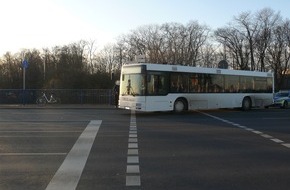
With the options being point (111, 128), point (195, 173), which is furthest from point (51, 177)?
point (111, 128)

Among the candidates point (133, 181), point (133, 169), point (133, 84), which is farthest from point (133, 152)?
point (133, 84)

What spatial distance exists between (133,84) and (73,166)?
1705 cm

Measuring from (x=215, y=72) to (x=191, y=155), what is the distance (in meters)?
20.0

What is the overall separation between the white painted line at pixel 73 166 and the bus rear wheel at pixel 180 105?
13244mm

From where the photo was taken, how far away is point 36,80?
64.7 meters

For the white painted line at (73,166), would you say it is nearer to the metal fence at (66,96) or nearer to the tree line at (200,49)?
the metal fence at (66,96)

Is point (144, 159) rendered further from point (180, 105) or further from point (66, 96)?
point (66, 96)

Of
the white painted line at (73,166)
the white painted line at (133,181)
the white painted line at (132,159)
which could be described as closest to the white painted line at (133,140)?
the white painted line at (73,166)

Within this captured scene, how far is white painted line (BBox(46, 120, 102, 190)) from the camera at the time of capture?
8289 millimetres

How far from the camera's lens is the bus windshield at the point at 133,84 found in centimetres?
2664

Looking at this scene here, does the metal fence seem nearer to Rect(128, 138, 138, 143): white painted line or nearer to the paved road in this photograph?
the paved road

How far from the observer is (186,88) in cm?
2889

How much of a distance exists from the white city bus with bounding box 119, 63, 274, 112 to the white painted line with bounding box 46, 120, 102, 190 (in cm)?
1133

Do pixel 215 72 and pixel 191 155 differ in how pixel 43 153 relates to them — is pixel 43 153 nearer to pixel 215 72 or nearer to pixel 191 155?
pixel 191 155
